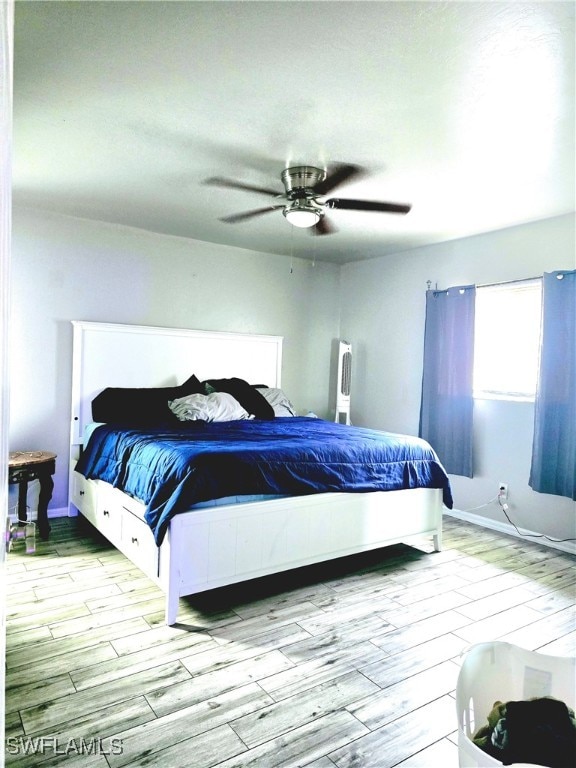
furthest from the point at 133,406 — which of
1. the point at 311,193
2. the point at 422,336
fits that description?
the point at 422,336

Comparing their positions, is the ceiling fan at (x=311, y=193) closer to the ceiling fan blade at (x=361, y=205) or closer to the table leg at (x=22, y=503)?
the ceiling fan blade at (x=361, y=205)

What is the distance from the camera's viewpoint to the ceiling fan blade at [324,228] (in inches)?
143

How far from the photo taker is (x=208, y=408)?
3885 mm

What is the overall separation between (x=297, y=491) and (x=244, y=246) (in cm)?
286

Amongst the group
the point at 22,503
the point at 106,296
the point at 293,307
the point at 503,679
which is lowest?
the point at 22,503

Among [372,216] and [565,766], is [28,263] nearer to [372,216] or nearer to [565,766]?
[372,216]

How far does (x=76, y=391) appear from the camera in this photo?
3926 mm

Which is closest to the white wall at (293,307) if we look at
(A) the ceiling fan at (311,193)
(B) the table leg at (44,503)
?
(B) the table leg at (44,503)

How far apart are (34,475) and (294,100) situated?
2871mm

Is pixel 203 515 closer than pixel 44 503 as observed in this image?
Yes

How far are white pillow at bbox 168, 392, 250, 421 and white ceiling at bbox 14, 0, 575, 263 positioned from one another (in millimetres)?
1481

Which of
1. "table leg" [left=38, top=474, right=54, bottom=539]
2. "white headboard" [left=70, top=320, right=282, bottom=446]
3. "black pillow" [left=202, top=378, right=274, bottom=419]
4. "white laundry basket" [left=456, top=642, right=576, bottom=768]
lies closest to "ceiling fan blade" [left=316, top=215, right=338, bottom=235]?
"white headboard" [left=70, top=320, right=282, bottom=446]

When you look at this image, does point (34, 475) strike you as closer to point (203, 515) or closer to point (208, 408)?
point (208, 408)

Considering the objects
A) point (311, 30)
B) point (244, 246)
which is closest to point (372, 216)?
point (244, 246)
